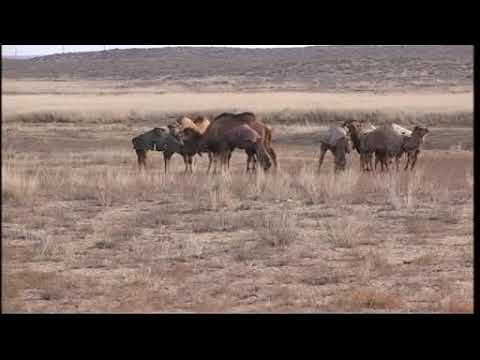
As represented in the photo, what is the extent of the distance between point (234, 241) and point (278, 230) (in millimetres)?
645

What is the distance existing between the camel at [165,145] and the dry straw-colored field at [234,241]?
0.53m

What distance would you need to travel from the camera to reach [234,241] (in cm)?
1158

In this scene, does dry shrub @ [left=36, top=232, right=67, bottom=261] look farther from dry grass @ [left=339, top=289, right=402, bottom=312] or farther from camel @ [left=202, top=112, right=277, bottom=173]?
camel @ [left=202, top=112, right=277, bottom=173]

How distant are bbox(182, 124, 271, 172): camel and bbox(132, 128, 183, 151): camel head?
0.65 m

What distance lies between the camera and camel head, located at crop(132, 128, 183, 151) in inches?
766

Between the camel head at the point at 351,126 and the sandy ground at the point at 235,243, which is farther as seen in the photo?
the camel head at the point at 351,126

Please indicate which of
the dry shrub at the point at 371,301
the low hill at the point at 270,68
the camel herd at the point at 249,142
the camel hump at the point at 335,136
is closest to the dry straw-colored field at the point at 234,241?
the dry shrub at the point at 371,301

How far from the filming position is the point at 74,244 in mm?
11539

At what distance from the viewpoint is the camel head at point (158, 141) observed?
1945 centimetres

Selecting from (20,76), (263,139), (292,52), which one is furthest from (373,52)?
(263,139)

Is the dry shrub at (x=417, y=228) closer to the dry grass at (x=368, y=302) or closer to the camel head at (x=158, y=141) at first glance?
the dry grass at (x=368, y=302)

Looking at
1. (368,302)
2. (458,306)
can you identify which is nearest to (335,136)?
(368,302)

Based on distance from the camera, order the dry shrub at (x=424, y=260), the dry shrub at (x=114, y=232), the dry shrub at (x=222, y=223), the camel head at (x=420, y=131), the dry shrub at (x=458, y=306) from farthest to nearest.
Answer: the camel head at (x=420, y=131) < the dry shrub at (x=222, y=223) < the dry shrub at (x=114, y=232) < the dry shrub at (x=424, y=260) < the dry shrub at (x=458, y=306)

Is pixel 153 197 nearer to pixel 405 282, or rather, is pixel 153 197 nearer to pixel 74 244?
pixel 74 244
